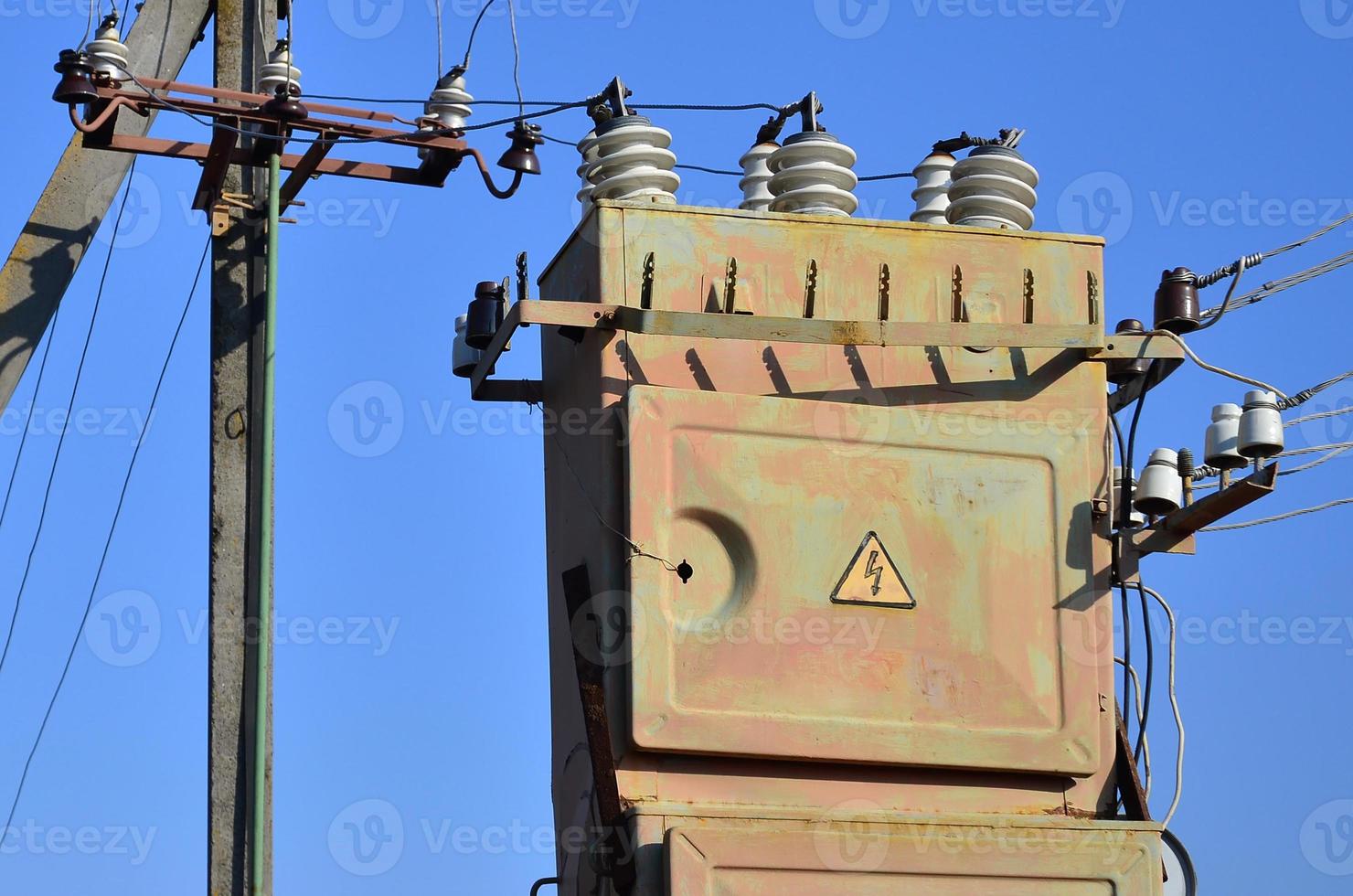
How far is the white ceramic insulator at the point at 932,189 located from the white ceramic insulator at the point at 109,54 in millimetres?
3719

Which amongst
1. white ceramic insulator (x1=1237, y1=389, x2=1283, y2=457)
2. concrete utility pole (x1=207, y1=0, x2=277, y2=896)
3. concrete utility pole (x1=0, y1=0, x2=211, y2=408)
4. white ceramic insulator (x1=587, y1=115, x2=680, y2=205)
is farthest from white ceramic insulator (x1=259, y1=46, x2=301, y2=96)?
white ceramic insulator (x1=1237, y1=389, x2=1283, y2=457)

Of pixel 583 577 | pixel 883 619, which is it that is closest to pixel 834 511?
pixel 883 619

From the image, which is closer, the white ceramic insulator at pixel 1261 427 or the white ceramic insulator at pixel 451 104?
the white ceramic insulator at pixel 1261 427

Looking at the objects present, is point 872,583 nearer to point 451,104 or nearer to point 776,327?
point 776,327

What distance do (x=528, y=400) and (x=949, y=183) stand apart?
2.22 m

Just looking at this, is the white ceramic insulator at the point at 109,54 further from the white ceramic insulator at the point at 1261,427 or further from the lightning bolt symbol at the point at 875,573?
the white ceramic insulator at the point at 1261,427

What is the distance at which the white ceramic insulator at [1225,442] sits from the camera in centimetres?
886

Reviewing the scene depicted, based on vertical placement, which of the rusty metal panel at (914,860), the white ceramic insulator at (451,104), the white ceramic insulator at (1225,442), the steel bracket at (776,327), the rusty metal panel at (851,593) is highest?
the white ceramic insulator at (451,104)

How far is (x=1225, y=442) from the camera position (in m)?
8.88

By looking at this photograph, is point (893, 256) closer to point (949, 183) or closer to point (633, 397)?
point (949, 183)

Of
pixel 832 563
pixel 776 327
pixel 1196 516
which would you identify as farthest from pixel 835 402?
pixel 1196 516

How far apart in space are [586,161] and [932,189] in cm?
165

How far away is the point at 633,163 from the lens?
9406mm

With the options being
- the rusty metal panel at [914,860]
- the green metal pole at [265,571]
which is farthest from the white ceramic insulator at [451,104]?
the rusty metal panel at [914,860]
